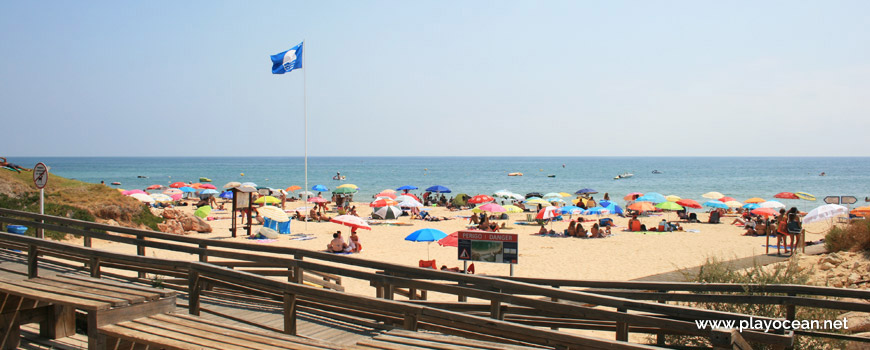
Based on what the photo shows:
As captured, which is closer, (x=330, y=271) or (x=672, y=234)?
(x=330, y=271)

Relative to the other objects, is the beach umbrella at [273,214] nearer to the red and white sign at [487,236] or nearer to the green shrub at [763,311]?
the red and white sign at [487,236]

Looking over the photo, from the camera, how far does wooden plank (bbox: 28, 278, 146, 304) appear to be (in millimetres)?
3260

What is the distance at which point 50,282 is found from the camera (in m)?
3.81

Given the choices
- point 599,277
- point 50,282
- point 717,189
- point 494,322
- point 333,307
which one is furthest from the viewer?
point 717,189

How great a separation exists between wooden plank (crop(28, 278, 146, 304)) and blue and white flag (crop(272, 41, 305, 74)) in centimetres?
2101

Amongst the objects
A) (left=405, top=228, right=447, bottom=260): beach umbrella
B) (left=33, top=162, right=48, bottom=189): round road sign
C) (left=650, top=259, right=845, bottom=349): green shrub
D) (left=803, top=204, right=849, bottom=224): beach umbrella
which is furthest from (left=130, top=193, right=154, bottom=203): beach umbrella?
(left=803, top=204, right=849, bottom=224): beach umbrella

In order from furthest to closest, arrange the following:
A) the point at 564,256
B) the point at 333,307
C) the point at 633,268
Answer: the point at 564,256, the point at 633,268, the point at 333,307

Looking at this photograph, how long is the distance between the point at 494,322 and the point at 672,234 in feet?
72.5

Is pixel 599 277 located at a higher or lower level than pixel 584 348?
lower

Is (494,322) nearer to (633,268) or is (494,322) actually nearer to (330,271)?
(330,271)

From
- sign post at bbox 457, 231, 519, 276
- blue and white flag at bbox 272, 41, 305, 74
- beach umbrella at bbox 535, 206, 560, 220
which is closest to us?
sign post at bbox 457, 231, 519, 276

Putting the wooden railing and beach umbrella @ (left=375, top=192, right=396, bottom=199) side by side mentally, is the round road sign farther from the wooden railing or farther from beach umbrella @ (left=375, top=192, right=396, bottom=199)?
beach umbrella @ (left=375, top=192, right=396, bottom=199)

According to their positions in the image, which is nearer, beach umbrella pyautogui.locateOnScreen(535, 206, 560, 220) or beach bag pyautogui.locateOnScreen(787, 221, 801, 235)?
beach bag pyautogui.locateOnScreen(787, 221, 801, 235)

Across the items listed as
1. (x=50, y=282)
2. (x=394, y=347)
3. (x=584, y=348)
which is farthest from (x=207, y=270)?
(x=584, y=348)
